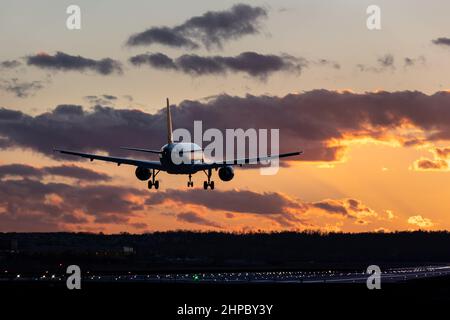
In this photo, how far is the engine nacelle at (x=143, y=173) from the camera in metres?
148

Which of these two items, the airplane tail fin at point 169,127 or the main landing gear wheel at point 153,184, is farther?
the airplane tail fin at point 169,127

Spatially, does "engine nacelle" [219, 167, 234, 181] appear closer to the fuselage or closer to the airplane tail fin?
the fuselage

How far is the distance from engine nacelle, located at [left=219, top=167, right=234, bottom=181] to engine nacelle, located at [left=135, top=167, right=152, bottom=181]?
1111cm

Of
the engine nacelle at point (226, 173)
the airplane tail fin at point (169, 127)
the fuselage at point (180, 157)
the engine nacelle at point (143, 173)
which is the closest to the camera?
the fuselage at point (180, 157)

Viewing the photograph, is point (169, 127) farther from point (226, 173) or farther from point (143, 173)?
point (226, 173)

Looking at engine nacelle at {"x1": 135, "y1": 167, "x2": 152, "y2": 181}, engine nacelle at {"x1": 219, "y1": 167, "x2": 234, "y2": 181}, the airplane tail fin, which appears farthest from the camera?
the airplane tail fin

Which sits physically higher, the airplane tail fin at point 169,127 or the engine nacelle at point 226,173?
the airplane tail fin at point 169,127

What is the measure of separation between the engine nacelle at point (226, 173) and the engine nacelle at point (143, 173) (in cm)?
1111

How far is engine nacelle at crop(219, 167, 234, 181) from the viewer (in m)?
147

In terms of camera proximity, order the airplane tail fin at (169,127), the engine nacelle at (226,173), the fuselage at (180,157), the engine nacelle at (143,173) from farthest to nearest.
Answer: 1. the airplane tail fin at (169,127)
2. the engine nacelle at (143,173)
3. the engine nacelle at (226,173)
4. the fuselage at (180,157)

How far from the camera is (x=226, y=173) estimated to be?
147500 mm

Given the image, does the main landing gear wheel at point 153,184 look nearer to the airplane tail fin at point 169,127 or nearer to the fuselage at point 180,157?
the fuselage at point 180,157
